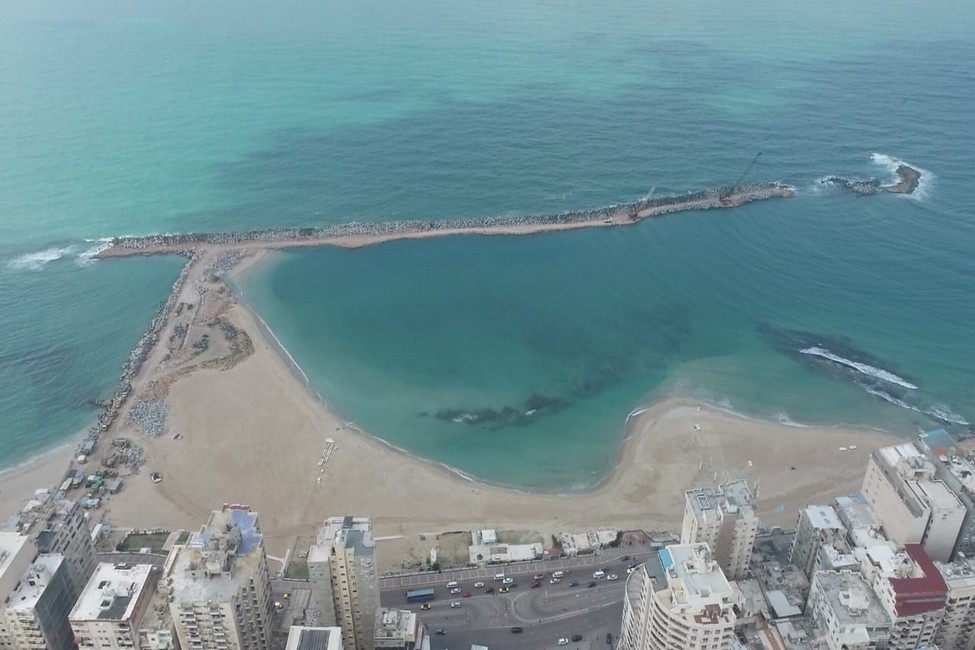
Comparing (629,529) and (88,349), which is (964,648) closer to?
(629,529)

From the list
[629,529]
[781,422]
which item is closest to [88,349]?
[629,529]

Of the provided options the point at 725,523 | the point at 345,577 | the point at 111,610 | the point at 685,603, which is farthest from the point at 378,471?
the point at 685,603

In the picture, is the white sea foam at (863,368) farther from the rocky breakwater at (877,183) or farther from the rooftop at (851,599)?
the rocky breakwater at (877,183)

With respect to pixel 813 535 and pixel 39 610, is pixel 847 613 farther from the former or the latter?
pixel 39 610

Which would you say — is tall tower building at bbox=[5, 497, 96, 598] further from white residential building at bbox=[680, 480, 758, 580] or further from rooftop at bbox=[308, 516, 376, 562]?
white residential building at bbox=[680, 480, 758, 580]

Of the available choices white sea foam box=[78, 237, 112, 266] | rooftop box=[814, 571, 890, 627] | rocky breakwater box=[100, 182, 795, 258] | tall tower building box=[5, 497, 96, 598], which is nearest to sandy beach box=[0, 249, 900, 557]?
tall tower building box=[5, 497, 96, 598]

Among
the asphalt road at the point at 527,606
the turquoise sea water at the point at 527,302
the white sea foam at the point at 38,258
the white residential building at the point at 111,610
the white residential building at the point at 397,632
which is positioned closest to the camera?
the white residential building at the point at 111,610

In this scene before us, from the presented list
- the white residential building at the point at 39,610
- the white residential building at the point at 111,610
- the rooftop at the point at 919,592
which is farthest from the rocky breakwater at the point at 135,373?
the rooftop at the point at 919,592
